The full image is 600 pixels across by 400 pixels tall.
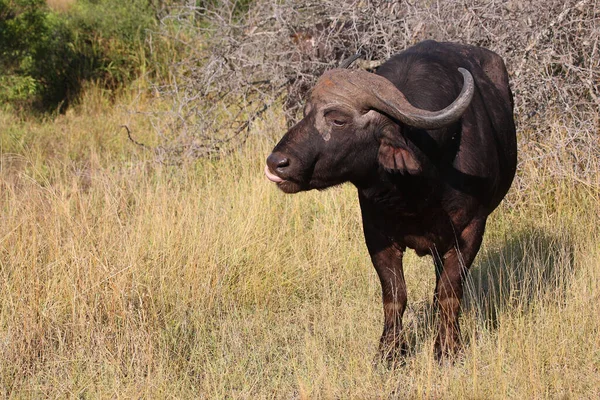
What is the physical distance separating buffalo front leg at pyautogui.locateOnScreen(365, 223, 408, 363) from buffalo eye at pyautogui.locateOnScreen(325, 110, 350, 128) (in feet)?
2.51

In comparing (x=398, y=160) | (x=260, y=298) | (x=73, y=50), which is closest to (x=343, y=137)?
(x=398, y=160)

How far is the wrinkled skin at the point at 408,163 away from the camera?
4043 mm

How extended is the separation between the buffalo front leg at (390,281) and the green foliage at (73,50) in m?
6.99

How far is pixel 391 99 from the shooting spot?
3.99m

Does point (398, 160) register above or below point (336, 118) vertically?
below

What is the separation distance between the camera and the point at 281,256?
590 centimetres

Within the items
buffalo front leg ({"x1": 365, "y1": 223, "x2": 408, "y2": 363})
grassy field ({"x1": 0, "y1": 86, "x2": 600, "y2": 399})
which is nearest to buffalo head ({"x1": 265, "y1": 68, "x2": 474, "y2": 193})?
buffalo front leg ({"x1": 365, "y1": 223, "x2": 408, "y2": 363})

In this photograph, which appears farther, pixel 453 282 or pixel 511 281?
pixel 511 281

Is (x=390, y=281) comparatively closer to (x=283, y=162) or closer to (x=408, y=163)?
(x=408, y=163)

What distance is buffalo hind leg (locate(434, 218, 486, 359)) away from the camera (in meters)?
4.54

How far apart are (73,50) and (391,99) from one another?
8617 millimetres

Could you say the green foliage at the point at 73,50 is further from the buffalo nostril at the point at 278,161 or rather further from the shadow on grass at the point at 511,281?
the buffalo nostril at the point at 278,161

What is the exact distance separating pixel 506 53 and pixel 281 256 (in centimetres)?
259

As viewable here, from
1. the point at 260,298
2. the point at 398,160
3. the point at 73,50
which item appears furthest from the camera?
the point at 73,50
